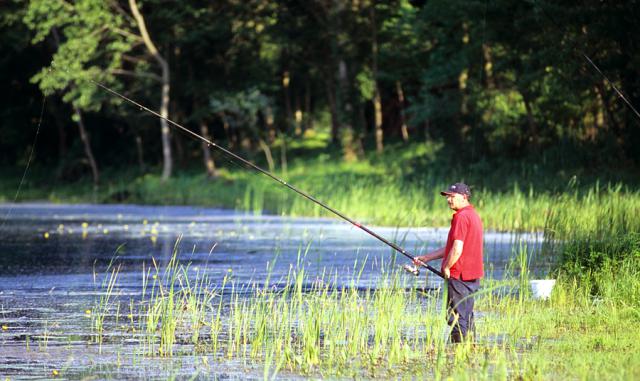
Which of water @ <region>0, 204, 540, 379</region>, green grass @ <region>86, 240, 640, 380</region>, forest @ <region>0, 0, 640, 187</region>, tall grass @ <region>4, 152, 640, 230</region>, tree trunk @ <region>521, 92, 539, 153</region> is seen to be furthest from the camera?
tree trunk @ <region>521, 92, 539, 153</region>

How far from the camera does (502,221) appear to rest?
20.0 m

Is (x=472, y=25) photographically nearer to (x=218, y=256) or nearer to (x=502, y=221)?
(x=502, y=221)

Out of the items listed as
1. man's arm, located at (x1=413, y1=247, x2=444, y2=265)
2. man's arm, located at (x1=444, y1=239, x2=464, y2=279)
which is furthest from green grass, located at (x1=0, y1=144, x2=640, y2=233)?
man's arm, located at (x1=444, y1=239, x2=464, y2=279)

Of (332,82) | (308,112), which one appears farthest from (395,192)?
(308,112)

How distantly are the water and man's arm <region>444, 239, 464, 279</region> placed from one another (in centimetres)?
74

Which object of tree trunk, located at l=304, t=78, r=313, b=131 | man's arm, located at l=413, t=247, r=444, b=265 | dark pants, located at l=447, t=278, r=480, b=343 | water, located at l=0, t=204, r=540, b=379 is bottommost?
water, located at l=0, t=204, r=540, b=379

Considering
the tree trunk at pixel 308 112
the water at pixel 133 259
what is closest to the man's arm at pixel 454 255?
the water at pixel 133 259

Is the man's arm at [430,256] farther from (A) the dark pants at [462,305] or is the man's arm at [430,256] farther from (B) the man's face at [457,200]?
(B) the man's face at [457,200]

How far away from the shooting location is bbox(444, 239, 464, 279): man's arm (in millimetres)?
9070

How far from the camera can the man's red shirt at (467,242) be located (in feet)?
29.8

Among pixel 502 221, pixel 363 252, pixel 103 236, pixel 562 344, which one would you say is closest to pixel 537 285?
pixel 562 344

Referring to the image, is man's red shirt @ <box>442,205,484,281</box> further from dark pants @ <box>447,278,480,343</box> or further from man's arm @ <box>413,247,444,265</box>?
man's arm @ <box>413,247,444,265</box>

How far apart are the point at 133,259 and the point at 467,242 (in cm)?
909

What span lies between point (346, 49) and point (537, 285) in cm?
3555
